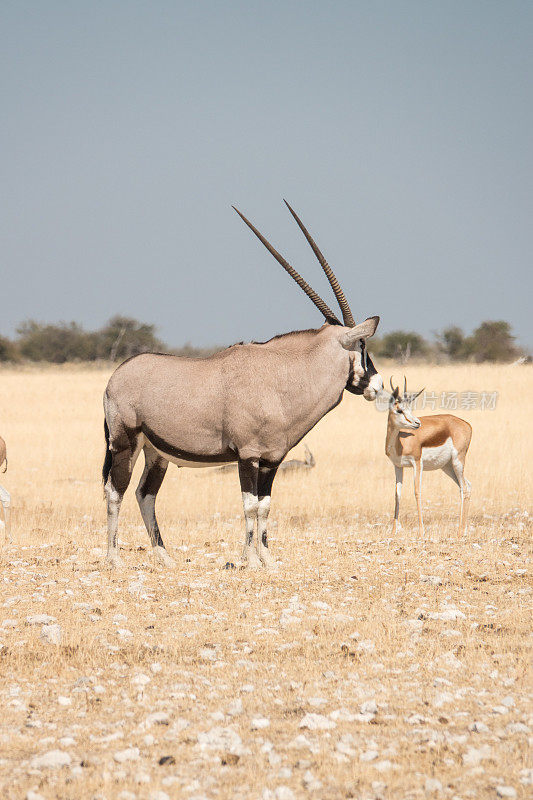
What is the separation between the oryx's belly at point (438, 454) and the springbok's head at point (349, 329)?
150 inches

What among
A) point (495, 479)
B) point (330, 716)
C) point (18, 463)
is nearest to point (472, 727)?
point (330, 716)

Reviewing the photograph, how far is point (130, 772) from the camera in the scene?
191 inches

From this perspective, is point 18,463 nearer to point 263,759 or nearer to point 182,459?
point 182,459

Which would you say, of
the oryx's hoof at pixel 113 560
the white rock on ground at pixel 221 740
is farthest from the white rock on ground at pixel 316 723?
the oryx's hoof at pixel 113 560

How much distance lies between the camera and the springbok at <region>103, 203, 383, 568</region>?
1133 cm

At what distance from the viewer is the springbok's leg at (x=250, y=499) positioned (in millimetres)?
11211

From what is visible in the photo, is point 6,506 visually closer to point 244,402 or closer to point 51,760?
point 244,402

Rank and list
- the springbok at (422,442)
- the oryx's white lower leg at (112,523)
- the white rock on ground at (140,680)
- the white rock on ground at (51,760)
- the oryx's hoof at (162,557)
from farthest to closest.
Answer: the springbok at (422,442) → the oryx's hoof at (162,557) → the oryx's white lower leg at (112,523) → the white rock on ground at (140,680) → the white rock on ground at (51,760)

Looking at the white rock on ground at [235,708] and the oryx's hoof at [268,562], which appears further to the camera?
the oryx's hoof at [268,562]

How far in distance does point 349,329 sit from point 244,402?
1.80 m

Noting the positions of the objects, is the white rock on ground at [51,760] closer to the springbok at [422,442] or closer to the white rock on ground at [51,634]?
the white rock on ground at [51,634]

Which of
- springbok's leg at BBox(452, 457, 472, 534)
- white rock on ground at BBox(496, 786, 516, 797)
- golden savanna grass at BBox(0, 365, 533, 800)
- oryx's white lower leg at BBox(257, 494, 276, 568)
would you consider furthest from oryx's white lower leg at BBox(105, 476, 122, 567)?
white rock on ground at BBox(496, 786, 516, 797)

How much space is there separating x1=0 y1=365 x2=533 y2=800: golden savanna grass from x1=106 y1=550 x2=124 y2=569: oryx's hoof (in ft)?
0.42

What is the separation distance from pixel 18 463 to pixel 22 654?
18.7 metres
